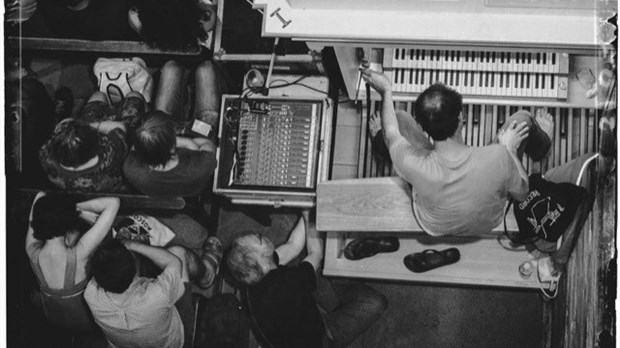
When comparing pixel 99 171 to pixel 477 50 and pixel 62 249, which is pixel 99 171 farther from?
pixel 477 50

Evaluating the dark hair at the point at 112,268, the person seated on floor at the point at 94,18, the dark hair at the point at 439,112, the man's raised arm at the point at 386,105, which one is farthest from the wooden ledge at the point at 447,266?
the person seated on floor at the point at 94,18

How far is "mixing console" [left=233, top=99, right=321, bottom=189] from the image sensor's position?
3752 mm

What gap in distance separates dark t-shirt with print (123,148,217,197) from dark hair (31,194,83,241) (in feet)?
1.21

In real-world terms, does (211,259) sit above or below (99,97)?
below

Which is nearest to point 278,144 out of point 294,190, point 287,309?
point 294,190

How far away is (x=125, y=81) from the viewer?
4121 mm

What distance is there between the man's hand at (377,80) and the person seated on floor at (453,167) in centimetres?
1

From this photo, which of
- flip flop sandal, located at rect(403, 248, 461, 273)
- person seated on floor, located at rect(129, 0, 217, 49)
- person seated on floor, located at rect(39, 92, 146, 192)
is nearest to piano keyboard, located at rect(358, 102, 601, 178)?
flip flop sandal, located at rect(403, 248, 461, 273)

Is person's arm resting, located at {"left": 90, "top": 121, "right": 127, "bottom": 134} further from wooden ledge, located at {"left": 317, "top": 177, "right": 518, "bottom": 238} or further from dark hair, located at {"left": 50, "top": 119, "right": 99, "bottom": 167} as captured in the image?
wooden ledge, located at {"left": 317, "top": 177, "right": 518, "bottom": 238}

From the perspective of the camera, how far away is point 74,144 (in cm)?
361

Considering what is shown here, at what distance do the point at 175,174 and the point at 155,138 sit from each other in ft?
0.96

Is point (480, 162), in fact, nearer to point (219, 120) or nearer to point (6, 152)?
point (219, 120)

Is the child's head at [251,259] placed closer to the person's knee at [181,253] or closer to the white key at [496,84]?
the person's knee at [181,253]

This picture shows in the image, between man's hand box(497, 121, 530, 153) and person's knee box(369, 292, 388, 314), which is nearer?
man's hand box(497, 121, 530, 153)
